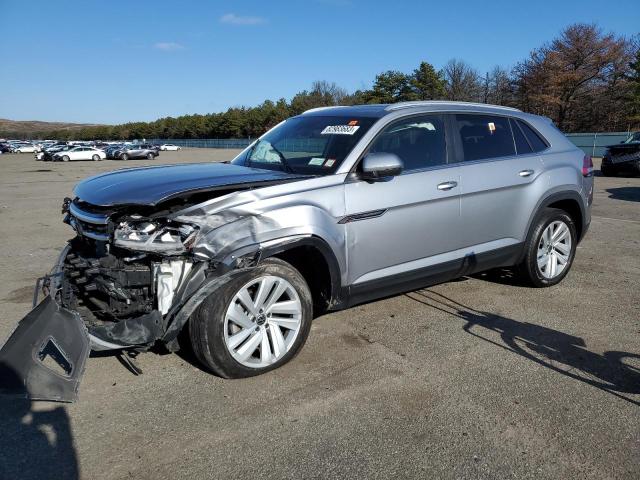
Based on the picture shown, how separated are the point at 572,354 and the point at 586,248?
3.93 m

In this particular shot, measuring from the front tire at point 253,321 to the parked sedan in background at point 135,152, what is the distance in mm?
50021

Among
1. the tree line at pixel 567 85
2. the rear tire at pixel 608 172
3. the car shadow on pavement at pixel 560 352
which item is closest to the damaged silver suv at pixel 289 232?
the car shadow on pavement at pixel 560 352

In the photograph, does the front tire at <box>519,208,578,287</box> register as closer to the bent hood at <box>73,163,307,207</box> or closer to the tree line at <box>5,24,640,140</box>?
the bent hood at <box>73,163,307,207</box>

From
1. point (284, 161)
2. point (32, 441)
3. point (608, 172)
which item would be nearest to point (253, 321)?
point (32, 441)

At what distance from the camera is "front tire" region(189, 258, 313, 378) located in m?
3.20

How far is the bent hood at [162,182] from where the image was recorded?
3.28 meters

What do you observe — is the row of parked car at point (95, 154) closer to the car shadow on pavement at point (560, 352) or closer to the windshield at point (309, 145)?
the windshield at point (309, 145)

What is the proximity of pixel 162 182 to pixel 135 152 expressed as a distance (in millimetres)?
50511

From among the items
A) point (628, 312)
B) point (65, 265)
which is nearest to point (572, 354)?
point (628, 312)

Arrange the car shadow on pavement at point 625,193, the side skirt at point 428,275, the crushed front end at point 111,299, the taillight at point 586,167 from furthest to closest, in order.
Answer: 1. the car shadow on pavement at point 625,193
2. the taillight at point 586,167
3. the side skirt at point 428,275
4. the crushed front end at point 111,299

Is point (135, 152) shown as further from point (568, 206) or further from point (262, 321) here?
point (262, 321)

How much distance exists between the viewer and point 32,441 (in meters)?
2.73

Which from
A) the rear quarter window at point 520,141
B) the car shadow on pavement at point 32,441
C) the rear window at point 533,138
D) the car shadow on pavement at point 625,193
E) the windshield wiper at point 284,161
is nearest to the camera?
the car shadow on pavement at point 32,441

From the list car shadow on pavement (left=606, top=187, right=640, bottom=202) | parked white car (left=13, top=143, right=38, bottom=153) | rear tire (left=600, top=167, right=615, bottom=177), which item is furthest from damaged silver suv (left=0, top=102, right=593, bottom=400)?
parked white car (left=13, top=143, right=38, bottom=153)
